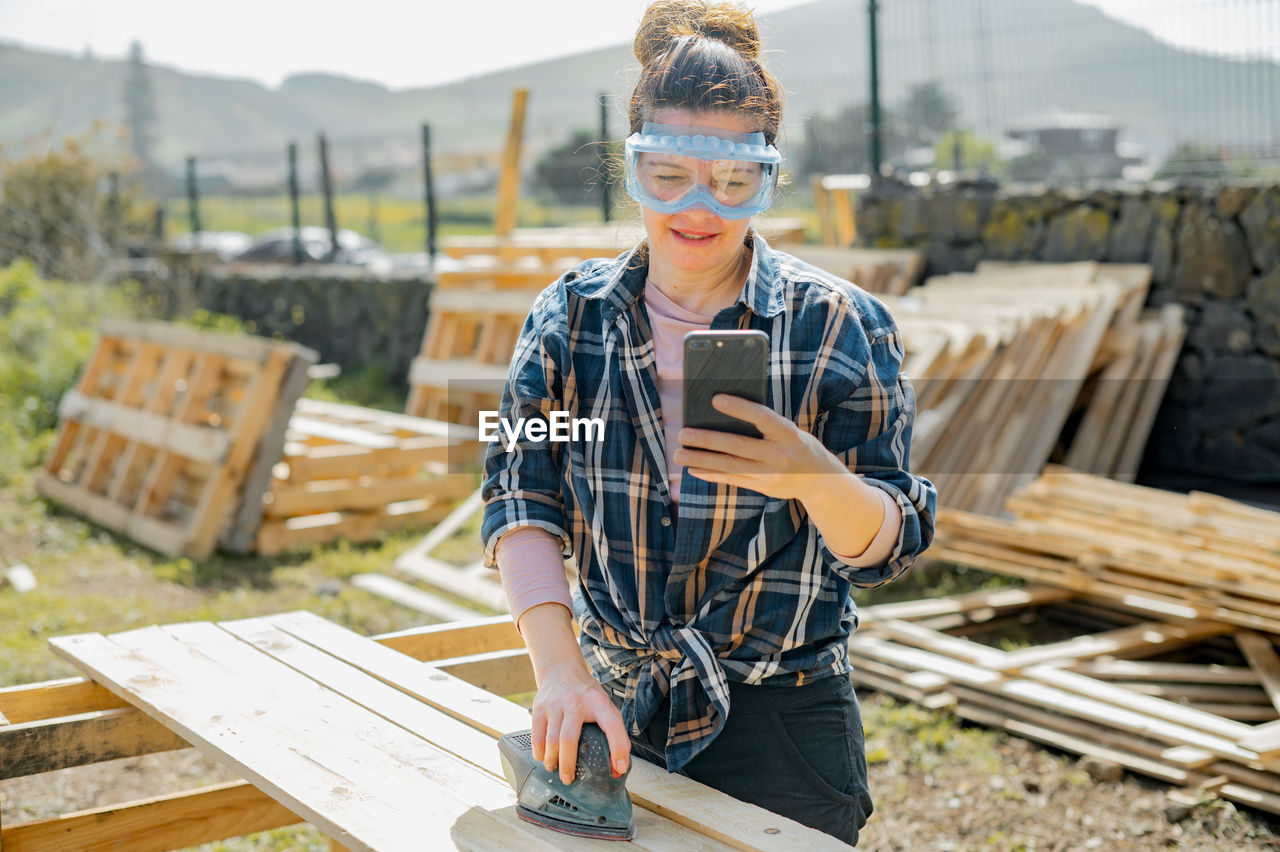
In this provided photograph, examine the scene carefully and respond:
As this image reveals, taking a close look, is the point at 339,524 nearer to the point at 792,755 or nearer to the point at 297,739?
the point at 297,739

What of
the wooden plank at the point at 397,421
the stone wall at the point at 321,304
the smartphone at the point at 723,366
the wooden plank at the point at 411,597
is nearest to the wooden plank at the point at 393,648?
the smartphone at the point at 723,366

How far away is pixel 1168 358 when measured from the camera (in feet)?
24.6

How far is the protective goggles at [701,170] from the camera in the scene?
6.07 feet

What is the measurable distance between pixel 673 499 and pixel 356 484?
5888mm

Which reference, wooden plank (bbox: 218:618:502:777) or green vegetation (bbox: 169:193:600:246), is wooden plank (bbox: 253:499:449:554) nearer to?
wooden plank (bbox: 218:618:502:777)

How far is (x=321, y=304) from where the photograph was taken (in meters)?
13.0

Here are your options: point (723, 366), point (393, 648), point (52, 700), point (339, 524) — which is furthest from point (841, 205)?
point (723, 366)

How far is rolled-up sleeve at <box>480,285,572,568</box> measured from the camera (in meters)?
1.90

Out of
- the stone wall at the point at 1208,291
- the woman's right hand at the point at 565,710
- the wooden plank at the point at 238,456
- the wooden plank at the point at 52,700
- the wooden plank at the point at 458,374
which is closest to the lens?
the woman's right hand at the point at 565,710

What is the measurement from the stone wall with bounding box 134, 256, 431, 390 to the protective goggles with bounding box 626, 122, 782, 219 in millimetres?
10056

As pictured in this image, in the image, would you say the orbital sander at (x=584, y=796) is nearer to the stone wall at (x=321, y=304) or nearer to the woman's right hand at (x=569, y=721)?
the woman's right hand at (x=569, y=721)

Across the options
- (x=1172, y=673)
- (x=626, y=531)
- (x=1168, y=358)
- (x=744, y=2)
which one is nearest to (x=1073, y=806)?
(x=1172, y=673)

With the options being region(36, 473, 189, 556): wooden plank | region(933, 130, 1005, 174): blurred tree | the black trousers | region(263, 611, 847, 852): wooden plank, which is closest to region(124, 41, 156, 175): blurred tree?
region(933, 130, 1005, 174): blurred tree

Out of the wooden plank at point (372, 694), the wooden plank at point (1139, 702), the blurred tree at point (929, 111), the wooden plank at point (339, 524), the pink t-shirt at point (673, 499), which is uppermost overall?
the blurred tree at point (929, 111)
